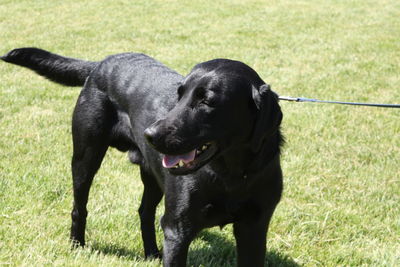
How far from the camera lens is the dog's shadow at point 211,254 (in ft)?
10.9

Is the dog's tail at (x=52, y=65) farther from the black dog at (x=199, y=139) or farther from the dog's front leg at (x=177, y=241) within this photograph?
the dog's front leg at (x=177, y=241)

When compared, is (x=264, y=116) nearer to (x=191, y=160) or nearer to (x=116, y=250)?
(x=191, y=160)

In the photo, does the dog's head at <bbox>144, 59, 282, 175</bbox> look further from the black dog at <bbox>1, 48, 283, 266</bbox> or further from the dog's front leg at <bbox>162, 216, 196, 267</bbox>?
the dog's front leg at <bbox>162, 216, 196, 267</bbox>

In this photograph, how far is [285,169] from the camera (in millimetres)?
4547

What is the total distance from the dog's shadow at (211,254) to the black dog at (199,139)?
531mm

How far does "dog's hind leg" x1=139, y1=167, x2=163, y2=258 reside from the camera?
11.2 feet

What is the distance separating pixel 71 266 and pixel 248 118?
140 centimetres

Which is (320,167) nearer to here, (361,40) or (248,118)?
(248,118)

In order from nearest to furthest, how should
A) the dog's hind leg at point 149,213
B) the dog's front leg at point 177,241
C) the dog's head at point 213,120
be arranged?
1. the dog's head at point 213,120
2. the dog's front leg at point 177,241
3. the dog's hind leg at point 149,213

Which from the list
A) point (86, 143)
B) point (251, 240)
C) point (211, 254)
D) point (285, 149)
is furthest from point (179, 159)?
point (285, 149)

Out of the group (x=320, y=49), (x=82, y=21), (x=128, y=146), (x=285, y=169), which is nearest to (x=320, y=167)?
(x=285, y=169)

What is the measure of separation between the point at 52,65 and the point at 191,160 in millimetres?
1606

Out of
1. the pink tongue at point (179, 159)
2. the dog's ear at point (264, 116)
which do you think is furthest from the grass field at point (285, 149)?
the dog's ear at point (264, 116)

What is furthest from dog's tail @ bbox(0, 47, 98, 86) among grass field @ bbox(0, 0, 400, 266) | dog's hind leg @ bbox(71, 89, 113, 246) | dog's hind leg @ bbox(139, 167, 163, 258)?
grass field @ bbox(0, 0, 400, 266)
